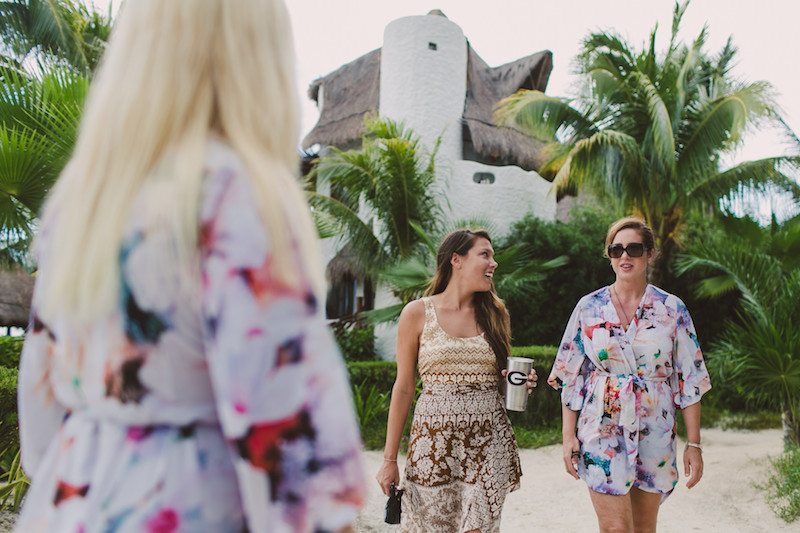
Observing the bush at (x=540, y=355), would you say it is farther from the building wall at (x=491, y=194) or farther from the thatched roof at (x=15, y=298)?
the thatched roof at (x=15, y=298)

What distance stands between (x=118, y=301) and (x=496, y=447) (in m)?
2.80

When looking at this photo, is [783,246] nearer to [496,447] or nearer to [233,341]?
[496,447]

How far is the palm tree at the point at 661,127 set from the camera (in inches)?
512

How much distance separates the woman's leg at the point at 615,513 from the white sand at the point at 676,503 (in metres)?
3.09

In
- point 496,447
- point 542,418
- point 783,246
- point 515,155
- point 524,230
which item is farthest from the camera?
point 515,155

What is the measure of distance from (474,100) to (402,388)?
50.4 ft

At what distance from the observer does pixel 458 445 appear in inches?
141

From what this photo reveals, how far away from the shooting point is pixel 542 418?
1235 centimetres

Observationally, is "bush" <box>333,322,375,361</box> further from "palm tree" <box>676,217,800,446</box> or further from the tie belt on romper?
the tie belt on romper

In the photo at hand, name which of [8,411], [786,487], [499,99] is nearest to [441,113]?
[499,99]

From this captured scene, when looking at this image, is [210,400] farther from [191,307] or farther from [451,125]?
[451,125]

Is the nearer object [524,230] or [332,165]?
[332,165]

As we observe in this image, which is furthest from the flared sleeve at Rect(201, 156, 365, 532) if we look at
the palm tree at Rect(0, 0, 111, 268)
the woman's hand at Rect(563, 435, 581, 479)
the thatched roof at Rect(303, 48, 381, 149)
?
the thatched roof at Rect(303, 48, 381, 149)

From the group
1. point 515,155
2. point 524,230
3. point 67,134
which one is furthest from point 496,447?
point 515,155
